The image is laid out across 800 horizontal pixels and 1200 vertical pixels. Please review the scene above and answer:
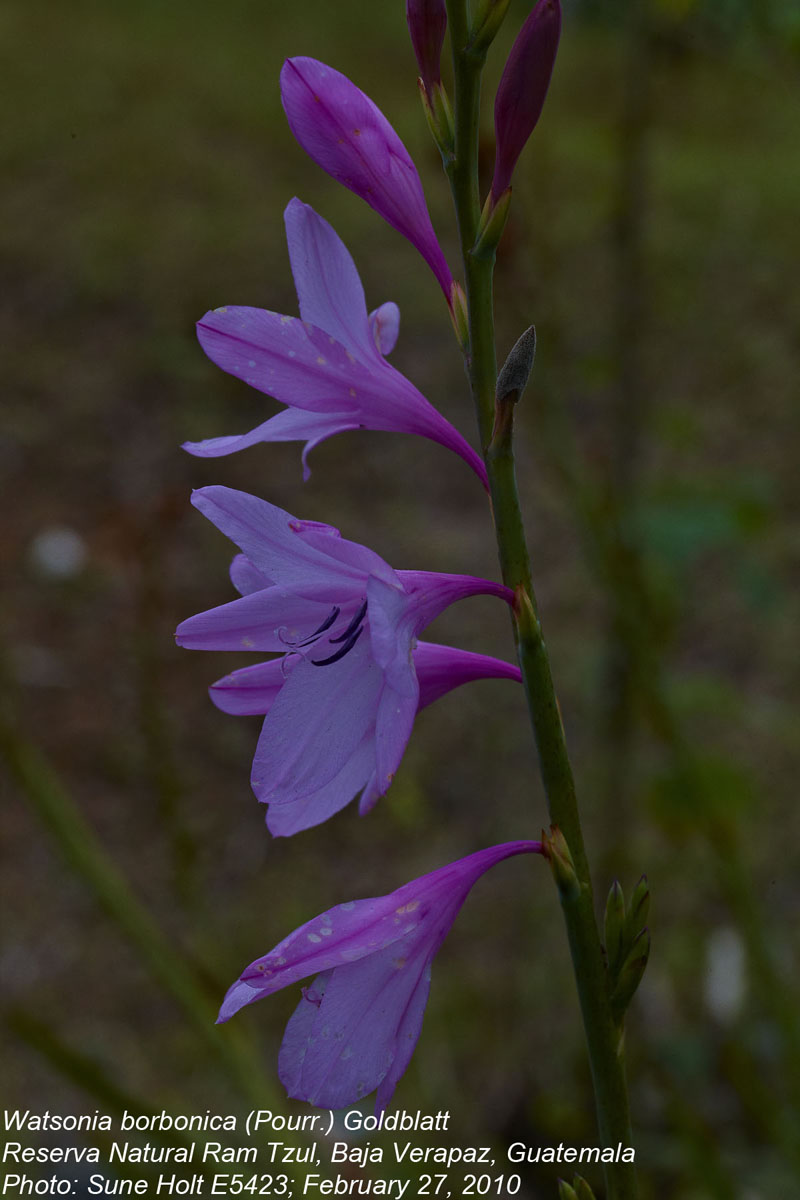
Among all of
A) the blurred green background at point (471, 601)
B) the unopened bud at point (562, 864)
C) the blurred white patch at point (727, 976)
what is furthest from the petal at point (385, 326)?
the blurred white patch at point (727, 976)

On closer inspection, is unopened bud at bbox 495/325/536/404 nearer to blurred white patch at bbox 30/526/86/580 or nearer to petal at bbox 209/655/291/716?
petal at bbox 209/655/291/716

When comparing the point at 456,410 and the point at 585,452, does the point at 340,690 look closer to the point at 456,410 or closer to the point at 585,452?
the point at 585,452

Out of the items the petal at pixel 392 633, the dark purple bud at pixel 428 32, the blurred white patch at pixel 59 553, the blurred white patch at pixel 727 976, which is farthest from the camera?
the blurred white patch at pixel 59 553

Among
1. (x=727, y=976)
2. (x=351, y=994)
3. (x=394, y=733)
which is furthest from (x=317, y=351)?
(x=727, y=976)

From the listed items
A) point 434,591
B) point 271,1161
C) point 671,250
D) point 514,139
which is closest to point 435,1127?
point 271,1161

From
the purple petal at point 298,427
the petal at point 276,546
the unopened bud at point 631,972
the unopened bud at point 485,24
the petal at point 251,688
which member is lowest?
the unopened bud at point 631,972

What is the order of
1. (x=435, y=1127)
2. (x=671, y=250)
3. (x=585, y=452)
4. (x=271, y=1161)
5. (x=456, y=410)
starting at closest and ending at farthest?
(x=271, y=1161) < (x=435, y=1127) < (x=585, y=452) < (x=456, y=410) < (x=671, y=250)

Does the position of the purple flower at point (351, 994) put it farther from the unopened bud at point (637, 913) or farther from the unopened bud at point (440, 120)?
the unopened bud at point (440, 120)
